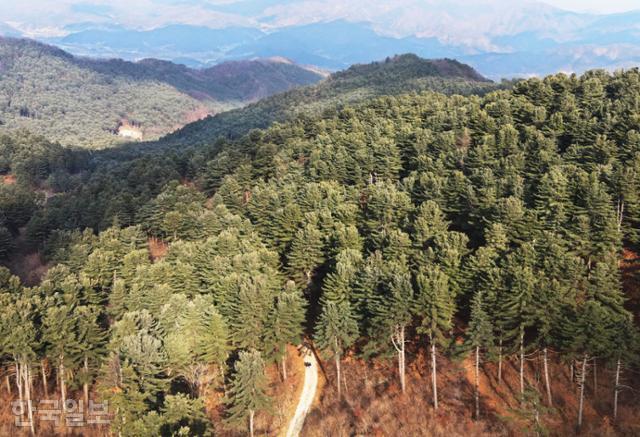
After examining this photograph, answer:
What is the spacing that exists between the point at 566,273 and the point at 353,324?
61.9 ft

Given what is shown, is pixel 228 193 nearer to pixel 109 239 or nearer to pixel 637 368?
pixel 109 239

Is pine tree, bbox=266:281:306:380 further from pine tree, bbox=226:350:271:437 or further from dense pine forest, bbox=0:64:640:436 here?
pine tree, bbox=226:350:271:437

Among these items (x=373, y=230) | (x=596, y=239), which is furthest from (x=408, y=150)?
(x=596, y=239)

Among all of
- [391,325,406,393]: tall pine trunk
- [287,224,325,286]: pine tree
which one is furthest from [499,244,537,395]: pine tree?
[287,224,325,286]: pine tree

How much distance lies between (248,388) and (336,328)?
30.5 feet

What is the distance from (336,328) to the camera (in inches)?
1796

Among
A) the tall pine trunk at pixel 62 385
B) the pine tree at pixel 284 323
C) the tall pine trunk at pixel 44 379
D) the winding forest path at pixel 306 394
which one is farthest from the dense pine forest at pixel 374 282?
the winding forest path at pixel 306 394

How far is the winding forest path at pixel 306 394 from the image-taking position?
45469 mm

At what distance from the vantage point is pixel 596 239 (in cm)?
4903

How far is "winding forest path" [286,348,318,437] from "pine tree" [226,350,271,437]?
4567mm

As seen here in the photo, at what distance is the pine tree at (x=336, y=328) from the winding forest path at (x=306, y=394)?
140 inches

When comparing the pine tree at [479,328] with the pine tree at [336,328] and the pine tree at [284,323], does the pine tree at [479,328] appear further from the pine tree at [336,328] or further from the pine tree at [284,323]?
the pine tree at [284,323]

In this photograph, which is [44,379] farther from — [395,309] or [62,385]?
[395,309]

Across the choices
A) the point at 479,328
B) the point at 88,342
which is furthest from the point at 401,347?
the point at 88,342
